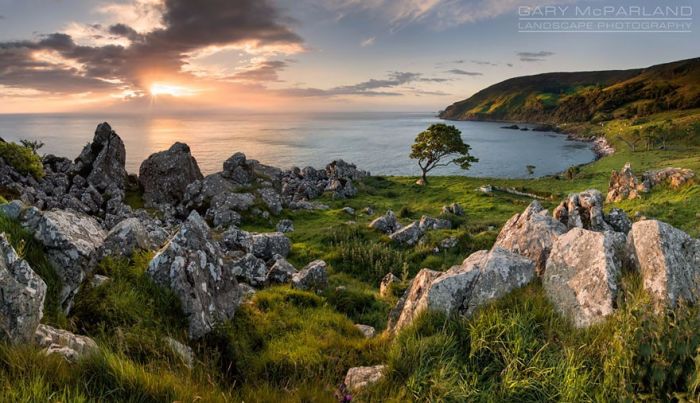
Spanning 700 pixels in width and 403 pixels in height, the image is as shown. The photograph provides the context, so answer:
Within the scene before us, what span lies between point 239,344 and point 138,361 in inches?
90.8

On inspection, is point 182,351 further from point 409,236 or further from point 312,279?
point 409,236

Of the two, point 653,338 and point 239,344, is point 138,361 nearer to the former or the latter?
point 239,344

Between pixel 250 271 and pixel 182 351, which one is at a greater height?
pixel 182 351

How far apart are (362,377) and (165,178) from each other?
49229 millimetres

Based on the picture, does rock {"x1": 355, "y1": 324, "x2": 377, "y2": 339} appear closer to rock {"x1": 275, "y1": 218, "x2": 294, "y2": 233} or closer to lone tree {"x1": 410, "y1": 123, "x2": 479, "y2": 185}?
rock {"x1": 275, "y1": 218, "x2": 294, "y2": 233}

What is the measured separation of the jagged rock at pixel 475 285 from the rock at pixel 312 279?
5797mm

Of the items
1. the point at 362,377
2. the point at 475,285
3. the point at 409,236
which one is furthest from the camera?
the point at 409,236

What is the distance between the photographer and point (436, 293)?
8031 millimetres

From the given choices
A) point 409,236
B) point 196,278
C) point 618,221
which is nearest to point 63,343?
point 196,278

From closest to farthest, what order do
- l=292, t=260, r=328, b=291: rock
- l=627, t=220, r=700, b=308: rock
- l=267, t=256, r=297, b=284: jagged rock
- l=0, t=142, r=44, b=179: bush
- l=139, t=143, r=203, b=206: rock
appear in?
1. l=627, t=220, r=700, b=308: rock
2. l=292, t=260, r=328, b=291: rock
3. l=267, t=256, r=297, b=284: jagged rock
4. l=0, t=142, r=44, b=179: bush
5. l=139, t=143, r=203, b=206: rock

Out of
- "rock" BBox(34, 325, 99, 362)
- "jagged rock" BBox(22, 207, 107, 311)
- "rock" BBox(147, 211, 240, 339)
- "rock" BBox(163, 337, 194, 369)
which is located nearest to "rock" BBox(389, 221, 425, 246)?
"rock" BBox(147, 211, 240, 339)

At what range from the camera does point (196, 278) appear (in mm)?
8633

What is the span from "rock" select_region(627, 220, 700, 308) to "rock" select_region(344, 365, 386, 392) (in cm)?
496

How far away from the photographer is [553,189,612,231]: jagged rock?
66.0 ft
